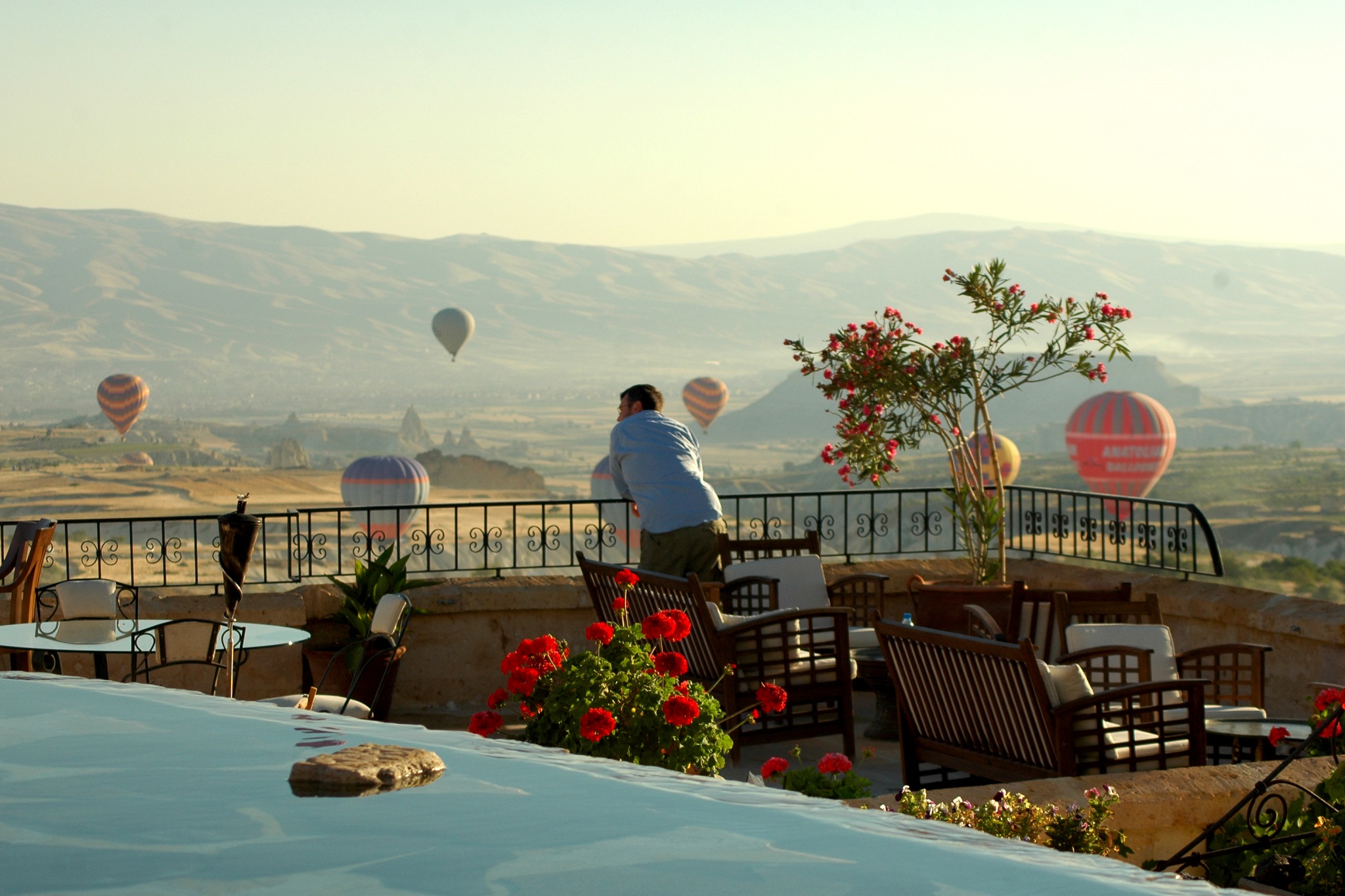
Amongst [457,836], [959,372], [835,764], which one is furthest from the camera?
[959,372]

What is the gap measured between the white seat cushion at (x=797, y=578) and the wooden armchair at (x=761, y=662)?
3.61 feet

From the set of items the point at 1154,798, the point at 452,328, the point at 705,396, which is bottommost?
the point at 1154,798

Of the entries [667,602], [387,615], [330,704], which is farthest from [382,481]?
[387,615]

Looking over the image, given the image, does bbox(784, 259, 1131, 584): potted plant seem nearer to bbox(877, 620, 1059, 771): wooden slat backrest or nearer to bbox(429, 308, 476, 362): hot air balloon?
bbox(877, 620, 1059, 771): wooden slat backrest

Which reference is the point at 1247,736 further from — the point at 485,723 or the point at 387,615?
Result: the point at 387,615

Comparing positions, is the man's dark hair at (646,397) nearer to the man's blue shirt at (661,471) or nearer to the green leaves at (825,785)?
the man's blue shirt at (661,471)

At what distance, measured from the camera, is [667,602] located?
5906 millimetres

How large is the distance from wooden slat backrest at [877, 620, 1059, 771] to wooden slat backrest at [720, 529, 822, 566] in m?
2.89

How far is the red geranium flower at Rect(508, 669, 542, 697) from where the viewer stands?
4.19m

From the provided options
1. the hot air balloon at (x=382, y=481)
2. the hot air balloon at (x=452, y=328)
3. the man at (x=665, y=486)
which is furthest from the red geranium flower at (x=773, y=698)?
the hot air balloon at (x=452, y=328)

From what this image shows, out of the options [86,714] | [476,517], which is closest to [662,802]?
[86,714]

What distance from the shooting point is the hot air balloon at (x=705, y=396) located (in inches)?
2309

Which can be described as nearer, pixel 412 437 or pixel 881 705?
pixel 881 705

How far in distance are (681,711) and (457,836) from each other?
2.28m
